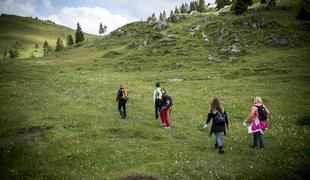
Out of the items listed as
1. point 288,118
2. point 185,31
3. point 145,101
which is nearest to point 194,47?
point 185,31

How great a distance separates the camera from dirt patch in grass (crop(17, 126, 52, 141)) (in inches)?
810

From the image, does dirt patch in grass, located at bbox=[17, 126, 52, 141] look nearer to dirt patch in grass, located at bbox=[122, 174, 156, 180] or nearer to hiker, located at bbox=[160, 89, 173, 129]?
hiker, located at bbox=[160, 89, 173, 129]

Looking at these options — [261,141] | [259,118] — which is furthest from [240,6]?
[261,141]

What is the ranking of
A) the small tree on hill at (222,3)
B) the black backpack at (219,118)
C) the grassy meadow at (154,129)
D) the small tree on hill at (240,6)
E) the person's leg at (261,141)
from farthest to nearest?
the small tree on hill at (222,3) < the small tree on hill at (240,6) < the person's leg at (261,141) < the black backpack at (219,118) < the grassy meadow at (154,129)

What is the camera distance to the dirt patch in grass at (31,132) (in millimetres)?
20562

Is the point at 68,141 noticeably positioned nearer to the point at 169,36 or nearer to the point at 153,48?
the point at 153,48

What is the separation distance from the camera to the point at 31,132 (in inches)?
856

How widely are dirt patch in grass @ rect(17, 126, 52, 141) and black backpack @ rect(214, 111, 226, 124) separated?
42.4 feet

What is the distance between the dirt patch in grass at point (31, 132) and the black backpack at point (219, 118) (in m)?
12.9

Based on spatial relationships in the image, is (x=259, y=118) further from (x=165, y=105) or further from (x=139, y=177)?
(x=139, y=177)

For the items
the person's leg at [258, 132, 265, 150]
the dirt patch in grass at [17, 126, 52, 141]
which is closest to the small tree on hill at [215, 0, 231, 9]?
the dirt patch in grass at [17, 126, 52, 141]

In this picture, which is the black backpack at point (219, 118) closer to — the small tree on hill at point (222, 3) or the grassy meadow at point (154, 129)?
the grassy meadow at point (154, 129)

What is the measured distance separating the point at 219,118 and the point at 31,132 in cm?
1449

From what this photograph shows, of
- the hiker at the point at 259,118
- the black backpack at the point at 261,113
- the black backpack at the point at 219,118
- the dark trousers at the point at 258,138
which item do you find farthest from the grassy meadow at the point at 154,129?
the black backpack at the point at 261,113
